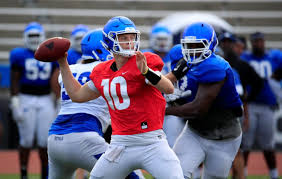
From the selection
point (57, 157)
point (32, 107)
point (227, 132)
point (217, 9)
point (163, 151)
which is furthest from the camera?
point (217, 9)

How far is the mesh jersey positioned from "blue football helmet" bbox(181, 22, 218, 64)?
29.7 inches

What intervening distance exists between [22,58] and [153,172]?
12.8 ft

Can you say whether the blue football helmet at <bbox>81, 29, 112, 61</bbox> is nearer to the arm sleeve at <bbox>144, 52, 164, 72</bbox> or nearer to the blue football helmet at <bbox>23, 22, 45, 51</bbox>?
the arm sleeve at <bbox>144, 52, 164, 72</bbox>

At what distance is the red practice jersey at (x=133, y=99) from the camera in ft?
11.0

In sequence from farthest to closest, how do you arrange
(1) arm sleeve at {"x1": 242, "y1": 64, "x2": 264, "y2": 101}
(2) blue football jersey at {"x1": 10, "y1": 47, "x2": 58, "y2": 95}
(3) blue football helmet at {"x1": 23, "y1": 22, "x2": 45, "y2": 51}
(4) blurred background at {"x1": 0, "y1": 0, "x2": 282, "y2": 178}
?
(4) blurred background at {"x1": 0, "y1": 0, "x2": 282, "y2": 178} < (3) blue football helmet at {"x1": 23, "y1": 22, "x2": 45, "y2": 51} < (2) blue football jersey at {"x1": 10, "y1": 47, "x2": 58, "y2": 95} < (1) arm sleeve at {"x1": 242, "y1": 64, "x2": 264, "y2": 101}

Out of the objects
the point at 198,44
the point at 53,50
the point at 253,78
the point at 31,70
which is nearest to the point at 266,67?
the point at 253,78

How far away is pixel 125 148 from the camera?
3.42 meters

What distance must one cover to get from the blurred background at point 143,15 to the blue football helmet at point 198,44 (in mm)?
7756

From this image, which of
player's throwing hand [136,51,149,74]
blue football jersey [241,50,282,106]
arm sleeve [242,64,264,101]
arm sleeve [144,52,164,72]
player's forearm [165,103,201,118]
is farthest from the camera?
blue football jersey [241,50,282,106]

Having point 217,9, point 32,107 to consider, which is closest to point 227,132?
point 32,107

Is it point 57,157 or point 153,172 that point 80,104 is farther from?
point 153,172

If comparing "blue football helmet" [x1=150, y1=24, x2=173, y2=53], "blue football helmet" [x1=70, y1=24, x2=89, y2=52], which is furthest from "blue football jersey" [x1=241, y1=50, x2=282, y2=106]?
"blue football helmet" [x1=70, y1=24, x2=89, y2=52]

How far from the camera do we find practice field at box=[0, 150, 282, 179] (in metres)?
7.46

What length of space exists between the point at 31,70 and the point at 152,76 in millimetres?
3892
